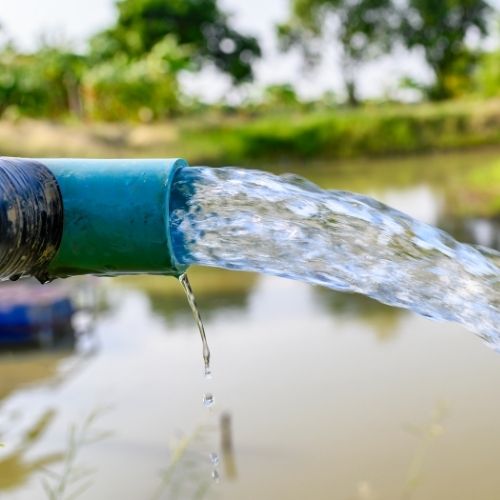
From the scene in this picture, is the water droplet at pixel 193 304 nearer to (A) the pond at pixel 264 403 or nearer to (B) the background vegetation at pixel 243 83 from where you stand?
(A) the pond at pixel 264 403

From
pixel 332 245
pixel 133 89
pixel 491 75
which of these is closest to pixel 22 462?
pixel 332 245

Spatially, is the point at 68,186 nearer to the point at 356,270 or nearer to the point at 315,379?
the point at 356,270

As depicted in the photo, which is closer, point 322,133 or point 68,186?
point 68,186

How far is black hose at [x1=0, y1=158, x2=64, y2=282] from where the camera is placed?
2.51 feet

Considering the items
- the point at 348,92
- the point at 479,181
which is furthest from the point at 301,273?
the point at 348,92

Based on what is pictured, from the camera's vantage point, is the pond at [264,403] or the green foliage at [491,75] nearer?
the pond at [264,403]

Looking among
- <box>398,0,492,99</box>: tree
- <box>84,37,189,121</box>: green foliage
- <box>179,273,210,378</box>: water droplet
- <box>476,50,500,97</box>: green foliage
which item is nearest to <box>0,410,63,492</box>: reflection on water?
<box>179,273,210,378</box>: water droplet

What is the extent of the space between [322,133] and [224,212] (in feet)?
71.0

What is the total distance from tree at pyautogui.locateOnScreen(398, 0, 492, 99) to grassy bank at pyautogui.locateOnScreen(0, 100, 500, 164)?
610 centimetres

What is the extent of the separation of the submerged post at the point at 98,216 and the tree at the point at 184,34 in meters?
25.7

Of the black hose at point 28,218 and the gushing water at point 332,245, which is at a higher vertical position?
the black hose at point 28,218

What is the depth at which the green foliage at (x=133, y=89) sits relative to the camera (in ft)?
69.6

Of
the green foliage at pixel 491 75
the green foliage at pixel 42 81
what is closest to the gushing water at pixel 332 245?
the green foliage at pixel 42 81

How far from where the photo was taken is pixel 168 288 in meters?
9.50
